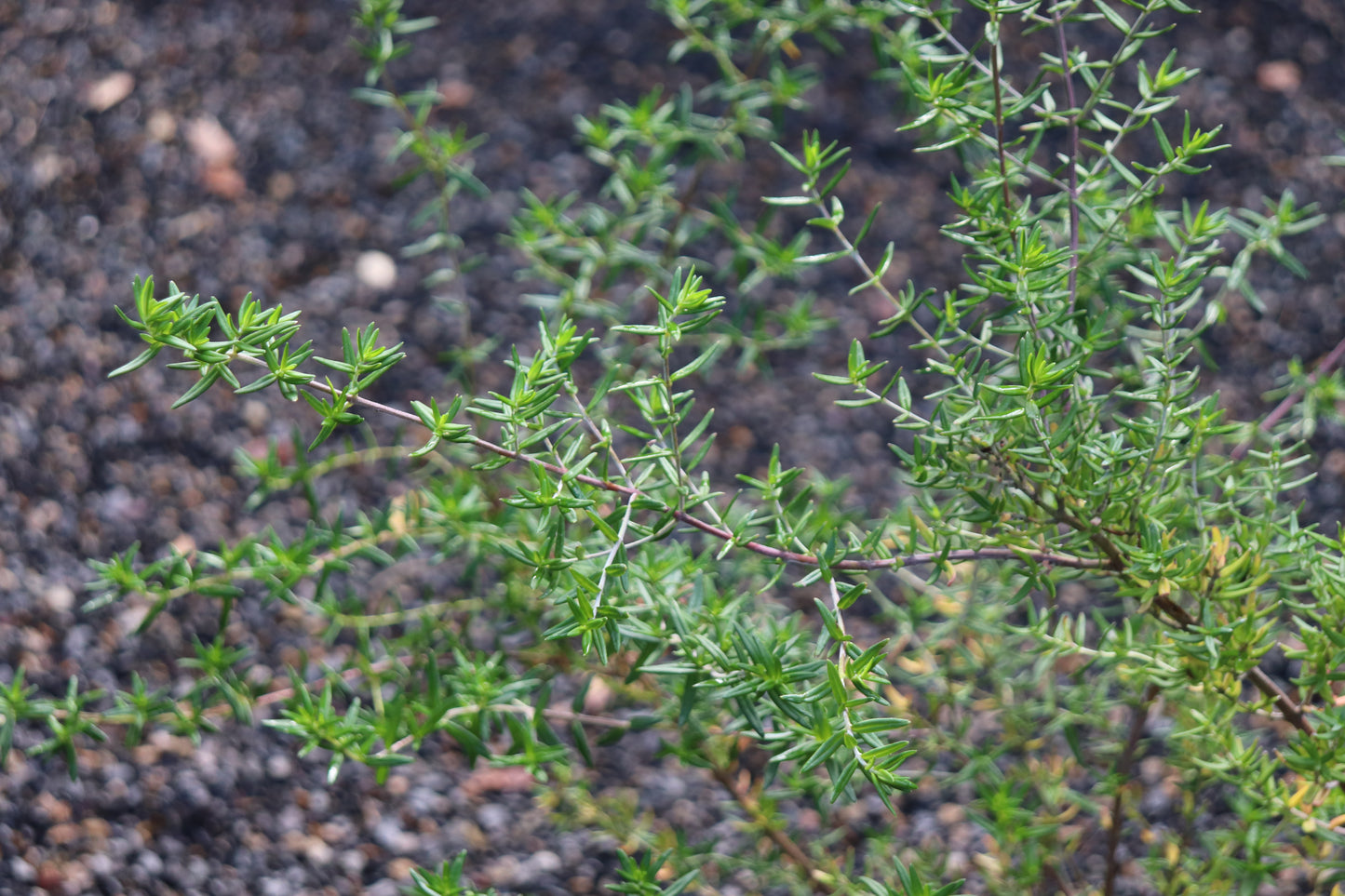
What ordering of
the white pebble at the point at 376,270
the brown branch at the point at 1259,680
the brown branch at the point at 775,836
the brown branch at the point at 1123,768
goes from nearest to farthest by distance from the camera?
the brown branch at the point at 1259,680
the brown branch at the point at 1123,768
the brown branch at the point at 775,836
the white pebble at the point at 376,270

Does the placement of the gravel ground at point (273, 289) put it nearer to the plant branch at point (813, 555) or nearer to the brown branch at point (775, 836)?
the brown branch at point (775, 836)

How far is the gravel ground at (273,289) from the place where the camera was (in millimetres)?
2012

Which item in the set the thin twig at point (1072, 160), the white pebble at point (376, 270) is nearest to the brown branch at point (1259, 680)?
the thin twig at point (1072, 160)

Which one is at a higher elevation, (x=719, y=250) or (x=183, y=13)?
(x=183, y=13)

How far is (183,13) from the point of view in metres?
3.23

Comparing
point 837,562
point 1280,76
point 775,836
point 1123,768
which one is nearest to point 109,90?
point 775,836

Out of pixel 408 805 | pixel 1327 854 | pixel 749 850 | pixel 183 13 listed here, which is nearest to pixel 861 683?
pixel 749 850

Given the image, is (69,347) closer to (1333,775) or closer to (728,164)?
(728,164)

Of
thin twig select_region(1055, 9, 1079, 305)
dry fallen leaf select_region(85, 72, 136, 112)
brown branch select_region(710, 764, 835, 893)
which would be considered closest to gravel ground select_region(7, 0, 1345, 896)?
dry fallen leaf select_region(85, 72, 136, 112)

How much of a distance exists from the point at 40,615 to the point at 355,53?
178 cm

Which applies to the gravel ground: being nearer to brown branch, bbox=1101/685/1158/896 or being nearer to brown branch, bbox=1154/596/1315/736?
brown branch, bbox=1101/685/1158/896

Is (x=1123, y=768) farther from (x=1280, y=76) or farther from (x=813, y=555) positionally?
(x=1280, y=76)

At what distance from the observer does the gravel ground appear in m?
2.01

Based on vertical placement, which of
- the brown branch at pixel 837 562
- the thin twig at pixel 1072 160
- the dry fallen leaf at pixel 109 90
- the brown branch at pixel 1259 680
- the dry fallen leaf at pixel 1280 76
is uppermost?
the thin twig at pixel 1072 160
